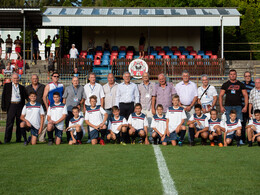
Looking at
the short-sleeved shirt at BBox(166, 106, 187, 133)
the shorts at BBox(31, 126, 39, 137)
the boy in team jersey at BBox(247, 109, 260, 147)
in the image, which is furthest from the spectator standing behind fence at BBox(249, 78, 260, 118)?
the shorts at BBox(31, 126, 39, 137)

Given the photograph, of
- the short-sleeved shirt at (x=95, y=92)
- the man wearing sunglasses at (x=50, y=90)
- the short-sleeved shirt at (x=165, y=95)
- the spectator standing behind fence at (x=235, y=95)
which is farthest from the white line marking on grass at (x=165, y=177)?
the man wearing sunglasses at (x=50, y=90)

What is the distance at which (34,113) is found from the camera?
37.0 ft

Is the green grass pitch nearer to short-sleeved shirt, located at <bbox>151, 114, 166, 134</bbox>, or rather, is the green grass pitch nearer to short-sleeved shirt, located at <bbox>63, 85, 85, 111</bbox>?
short-sleeved shirt, located at <bbox>151, 114, 166, 134</bbox>

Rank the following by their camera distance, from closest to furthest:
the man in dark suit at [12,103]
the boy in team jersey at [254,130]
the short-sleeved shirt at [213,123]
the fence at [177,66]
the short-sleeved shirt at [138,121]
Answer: the boy in team jersey at [254,130], the short-sleeved shirt at [213,123], the short-sleeved shirt at [138,121], the man in dark suit at [12,103], the fence at [177,66]

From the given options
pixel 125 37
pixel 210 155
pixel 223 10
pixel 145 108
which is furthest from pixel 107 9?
pixel 210 155

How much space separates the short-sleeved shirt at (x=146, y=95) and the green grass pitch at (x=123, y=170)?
1.76 meters

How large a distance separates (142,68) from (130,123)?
1006cm

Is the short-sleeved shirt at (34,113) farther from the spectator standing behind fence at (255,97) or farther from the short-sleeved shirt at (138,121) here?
the spectator standing behind fence at (255,97)

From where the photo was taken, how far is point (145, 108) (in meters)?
11.8

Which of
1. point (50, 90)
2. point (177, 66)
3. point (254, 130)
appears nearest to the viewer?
point (254, 130)

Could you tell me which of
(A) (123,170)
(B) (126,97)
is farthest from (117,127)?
(A) (123,170)

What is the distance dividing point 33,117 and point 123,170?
15.6ft

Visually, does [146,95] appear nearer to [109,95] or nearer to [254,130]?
[109,95]

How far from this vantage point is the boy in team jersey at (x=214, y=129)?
35.3ft
